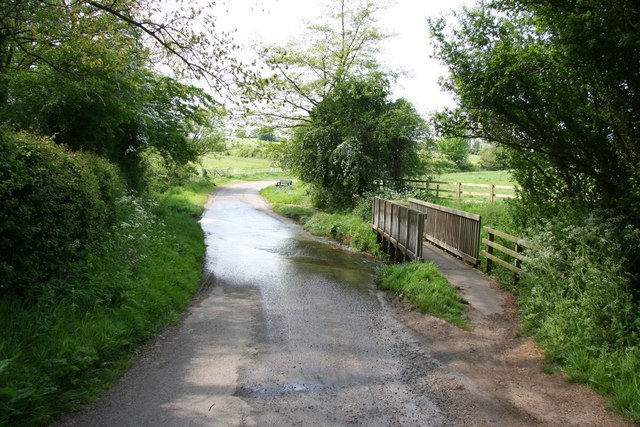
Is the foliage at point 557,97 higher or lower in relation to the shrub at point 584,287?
higher

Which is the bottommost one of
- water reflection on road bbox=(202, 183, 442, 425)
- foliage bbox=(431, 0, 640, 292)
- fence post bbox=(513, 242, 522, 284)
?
water reflection on road bbox=(202, 183, 442, 425)

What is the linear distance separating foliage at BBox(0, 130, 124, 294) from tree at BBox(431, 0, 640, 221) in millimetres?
6039

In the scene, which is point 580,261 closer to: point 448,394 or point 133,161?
point 448,394

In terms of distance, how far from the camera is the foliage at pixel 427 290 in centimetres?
751

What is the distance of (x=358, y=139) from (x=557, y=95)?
1576 cm

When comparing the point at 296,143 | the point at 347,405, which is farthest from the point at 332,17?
the point at 347,405

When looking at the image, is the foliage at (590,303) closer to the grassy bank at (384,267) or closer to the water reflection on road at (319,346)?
the grassy bank at (384,267)

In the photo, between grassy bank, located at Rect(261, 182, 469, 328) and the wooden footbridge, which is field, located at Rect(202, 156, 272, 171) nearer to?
grassy bank, located at Rect(261, 182, 469, 328)

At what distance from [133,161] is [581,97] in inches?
532

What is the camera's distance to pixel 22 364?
4.15 m

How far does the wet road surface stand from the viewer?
423cm

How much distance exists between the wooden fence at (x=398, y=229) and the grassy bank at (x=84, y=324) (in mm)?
5352

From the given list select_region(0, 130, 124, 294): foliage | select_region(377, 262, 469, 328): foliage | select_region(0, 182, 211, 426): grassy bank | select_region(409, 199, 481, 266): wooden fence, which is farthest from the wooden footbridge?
select_region(0, 130, 124, 294): foliage

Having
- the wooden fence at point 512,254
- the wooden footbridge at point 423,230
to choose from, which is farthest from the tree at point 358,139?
the wooden fence at point 512,254
